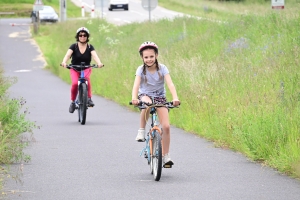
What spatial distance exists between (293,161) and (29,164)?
3345 mm

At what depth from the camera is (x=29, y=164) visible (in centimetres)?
1130

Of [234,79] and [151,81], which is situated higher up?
[151,81]

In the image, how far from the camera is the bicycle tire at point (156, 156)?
952 cm

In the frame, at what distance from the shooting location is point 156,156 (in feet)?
31.8

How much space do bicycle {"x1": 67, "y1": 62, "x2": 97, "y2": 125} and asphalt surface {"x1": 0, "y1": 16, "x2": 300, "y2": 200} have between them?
267 millimetres

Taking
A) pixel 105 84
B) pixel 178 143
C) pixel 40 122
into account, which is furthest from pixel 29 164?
pixel 105 84

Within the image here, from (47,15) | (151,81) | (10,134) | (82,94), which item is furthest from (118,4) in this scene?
(151,81)

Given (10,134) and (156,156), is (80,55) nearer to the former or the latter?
(10,134)

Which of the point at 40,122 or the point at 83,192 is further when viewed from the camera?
the point at 40,122

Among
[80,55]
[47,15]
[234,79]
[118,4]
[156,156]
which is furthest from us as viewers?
[118,4]

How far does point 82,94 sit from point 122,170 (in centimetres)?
612

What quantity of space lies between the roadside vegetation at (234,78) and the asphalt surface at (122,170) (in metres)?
0.32

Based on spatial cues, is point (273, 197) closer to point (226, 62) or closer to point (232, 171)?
point (232, 171)

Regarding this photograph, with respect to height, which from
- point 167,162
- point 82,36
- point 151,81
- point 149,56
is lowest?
point 167,162
